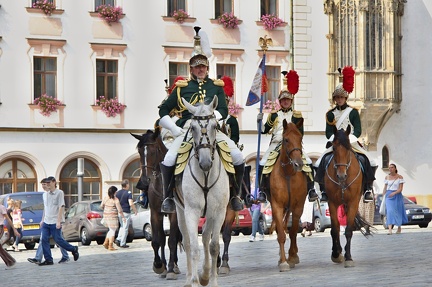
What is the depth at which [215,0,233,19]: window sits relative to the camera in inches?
1977

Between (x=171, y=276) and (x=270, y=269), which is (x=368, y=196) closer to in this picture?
(x=270, y=269)

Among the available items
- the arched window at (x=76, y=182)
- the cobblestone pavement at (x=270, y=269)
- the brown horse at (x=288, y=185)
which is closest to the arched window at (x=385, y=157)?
the arched window at (x=76, y=182)

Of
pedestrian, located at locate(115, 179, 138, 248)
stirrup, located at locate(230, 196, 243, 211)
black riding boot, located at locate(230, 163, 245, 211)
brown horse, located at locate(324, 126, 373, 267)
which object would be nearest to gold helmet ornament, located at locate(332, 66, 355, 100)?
brown horse, located at locate(324, 126, 373, 267)

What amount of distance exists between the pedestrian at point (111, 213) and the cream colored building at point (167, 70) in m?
14.0

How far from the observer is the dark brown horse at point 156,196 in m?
18.1

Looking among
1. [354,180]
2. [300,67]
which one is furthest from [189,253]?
[300,67]

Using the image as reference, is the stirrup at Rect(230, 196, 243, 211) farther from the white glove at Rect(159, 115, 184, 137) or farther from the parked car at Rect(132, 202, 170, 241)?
the parked car at Rect(132, 202, 170, 241)

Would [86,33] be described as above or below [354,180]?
above

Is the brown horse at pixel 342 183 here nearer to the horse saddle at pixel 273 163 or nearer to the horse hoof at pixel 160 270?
the horse saddle at pixel 273 163

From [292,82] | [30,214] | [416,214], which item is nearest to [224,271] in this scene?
[292,82]

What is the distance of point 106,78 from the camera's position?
1911 inches

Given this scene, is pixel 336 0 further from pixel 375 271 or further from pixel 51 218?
pixel 375 271

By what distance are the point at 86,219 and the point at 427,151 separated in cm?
2181

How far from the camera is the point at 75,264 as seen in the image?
24.2m
